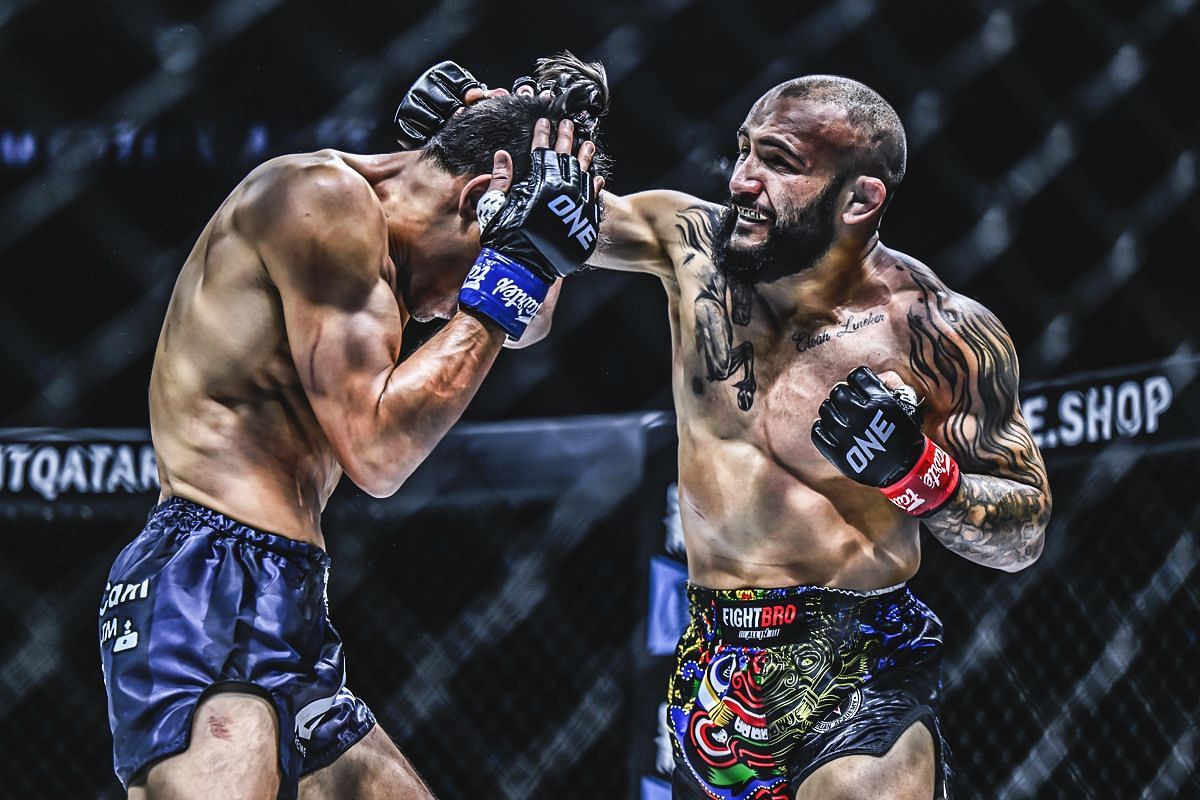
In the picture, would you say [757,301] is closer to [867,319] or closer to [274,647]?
[867,319]

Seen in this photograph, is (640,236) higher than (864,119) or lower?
Result: lower

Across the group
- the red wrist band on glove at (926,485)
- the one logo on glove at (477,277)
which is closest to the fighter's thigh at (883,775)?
the red wrist band on glove at (926,485)

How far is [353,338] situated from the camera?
1568 millimetres

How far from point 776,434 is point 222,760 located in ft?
2.70

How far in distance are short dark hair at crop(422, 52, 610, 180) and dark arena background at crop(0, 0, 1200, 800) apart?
2.03ft

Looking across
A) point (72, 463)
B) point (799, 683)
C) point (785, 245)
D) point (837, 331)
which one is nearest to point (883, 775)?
point (799, 683)

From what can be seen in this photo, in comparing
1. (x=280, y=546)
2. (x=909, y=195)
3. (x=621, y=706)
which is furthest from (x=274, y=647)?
(x=909, y=195)

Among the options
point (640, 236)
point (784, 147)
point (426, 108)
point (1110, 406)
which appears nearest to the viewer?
point (426, 108)

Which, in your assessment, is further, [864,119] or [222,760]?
[864,119]

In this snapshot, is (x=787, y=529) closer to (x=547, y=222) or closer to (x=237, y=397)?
(x=547, y=222)

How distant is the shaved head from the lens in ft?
6.52

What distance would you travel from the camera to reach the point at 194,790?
146 centimetres

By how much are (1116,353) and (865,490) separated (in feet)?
4.91

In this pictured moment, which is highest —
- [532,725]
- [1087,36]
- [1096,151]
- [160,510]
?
[160,510]
